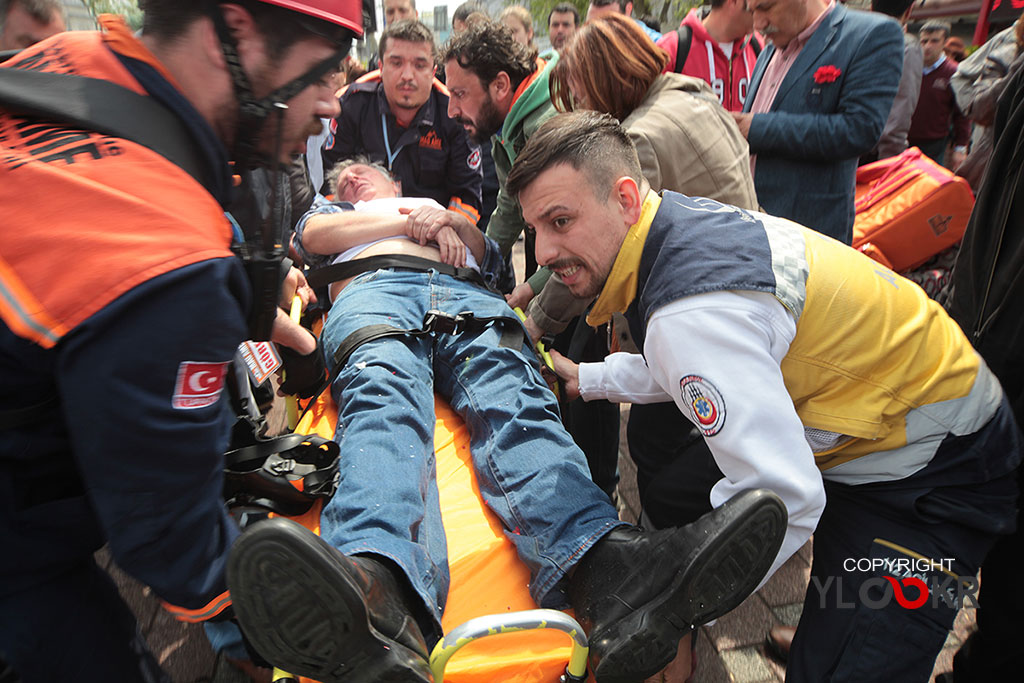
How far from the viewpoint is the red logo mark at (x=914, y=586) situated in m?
1.54

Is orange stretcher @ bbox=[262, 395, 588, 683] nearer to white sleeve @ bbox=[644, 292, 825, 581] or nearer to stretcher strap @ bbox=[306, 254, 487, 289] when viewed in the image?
white sleeve @ bbox=[644, 292, 825, 581]

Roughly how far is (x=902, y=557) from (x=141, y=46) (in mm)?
2058

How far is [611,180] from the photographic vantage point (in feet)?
5.82

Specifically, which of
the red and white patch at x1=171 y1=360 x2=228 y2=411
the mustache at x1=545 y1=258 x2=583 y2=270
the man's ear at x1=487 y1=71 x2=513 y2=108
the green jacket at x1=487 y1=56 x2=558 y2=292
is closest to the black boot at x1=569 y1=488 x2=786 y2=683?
the mustache at x1=545 y1=258 x2=583 y2=270

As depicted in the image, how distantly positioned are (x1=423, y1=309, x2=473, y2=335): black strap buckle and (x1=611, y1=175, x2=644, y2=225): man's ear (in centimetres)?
98

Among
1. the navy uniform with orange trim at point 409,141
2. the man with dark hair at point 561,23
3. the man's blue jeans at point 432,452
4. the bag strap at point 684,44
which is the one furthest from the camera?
the man with dark hair at point 561,23

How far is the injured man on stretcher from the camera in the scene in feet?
4.02

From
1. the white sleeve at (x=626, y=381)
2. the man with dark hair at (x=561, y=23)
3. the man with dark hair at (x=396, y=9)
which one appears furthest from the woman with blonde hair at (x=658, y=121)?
the man with dark hair at (x=561, y=23)

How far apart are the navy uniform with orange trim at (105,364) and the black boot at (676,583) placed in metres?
0.85

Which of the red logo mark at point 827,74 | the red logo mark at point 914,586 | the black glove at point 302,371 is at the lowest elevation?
the black glove at point 302,371

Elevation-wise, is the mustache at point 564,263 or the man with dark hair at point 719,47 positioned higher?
the man with dark hair at point 719,47

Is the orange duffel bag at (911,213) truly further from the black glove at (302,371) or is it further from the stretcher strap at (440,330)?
the black glove at (302,371)

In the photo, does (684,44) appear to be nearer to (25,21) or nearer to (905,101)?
(905,101)

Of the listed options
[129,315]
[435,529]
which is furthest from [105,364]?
[435,529]
